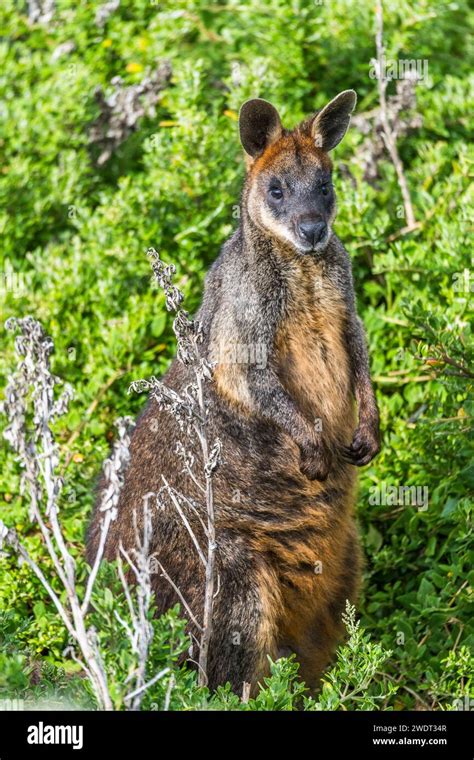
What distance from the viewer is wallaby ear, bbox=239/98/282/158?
5277 millimetres

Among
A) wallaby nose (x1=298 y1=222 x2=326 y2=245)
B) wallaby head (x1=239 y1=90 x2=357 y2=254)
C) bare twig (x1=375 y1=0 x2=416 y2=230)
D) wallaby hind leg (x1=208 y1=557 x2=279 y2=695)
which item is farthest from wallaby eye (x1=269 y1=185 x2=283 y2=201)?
bare twig (x1=375 y1=0 x2=416 y2=230)

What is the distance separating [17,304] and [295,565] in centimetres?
279

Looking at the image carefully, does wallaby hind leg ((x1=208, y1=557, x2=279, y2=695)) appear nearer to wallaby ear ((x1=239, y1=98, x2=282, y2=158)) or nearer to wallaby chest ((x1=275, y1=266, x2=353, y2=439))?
wallaby chest ((x1=275, y1=266, x2=353, y2=439))

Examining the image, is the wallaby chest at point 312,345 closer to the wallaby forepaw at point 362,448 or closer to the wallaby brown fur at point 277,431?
the wallaby brown fur at point 277,431

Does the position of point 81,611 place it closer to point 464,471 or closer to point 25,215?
point 464,471

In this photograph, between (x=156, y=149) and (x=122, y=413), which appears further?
(x=156, y=149)

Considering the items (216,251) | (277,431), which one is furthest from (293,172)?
(216,251)

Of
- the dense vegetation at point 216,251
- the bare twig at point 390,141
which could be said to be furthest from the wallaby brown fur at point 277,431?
the bare twig at point 390,141

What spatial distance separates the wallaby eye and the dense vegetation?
0.81 meters

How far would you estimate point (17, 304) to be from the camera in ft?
23.0

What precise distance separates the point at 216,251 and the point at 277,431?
7.52 ft

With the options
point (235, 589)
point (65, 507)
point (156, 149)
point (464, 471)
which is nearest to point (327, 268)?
point (464, 471)

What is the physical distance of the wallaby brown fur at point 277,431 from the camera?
5043 mm

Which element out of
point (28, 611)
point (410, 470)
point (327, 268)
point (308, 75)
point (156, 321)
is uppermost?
point (308, 75)
